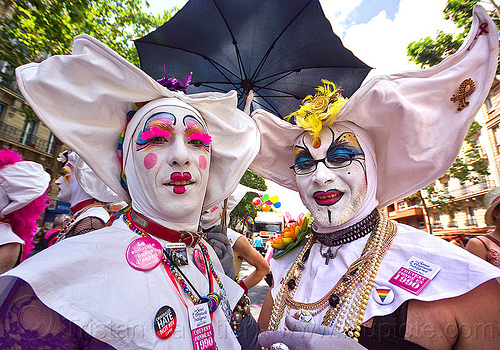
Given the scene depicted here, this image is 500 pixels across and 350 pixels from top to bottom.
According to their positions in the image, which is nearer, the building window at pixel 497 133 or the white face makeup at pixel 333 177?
the white face makeup at pixel 333 177

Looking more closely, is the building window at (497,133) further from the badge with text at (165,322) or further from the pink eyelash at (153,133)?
the badge with text at (165,322)

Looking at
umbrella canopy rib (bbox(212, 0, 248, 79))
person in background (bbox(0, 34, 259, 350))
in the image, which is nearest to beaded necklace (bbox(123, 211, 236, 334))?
person in background (bbox(0, 34, 259, 350))

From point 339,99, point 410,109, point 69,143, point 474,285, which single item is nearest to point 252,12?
point 339,99

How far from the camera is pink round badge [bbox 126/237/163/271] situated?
141 centimetres

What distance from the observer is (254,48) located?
325 centimetres

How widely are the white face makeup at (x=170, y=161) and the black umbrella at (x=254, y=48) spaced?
182 cm

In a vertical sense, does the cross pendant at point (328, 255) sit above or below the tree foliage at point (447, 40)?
below

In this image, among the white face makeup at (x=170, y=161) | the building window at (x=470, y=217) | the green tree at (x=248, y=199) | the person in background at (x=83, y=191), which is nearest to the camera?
the white face makeup at (x=170, y=161)

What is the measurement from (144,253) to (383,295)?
4.27 feet

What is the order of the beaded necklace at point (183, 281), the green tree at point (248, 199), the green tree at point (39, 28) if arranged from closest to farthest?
the beaded necklace at point (183, 281)
the green tree at point (39, 28)
the green tree at point (248, 199)

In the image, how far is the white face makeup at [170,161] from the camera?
1617mm

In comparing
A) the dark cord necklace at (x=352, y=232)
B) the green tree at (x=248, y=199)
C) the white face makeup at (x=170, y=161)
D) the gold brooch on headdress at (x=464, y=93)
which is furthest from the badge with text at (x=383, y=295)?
the green tree at (x=248, y=199)

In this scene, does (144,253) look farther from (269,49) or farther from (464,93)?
(269,49)

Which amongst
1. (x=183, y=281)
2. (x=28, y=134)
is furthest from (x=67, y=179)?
(x=28, y=134)
